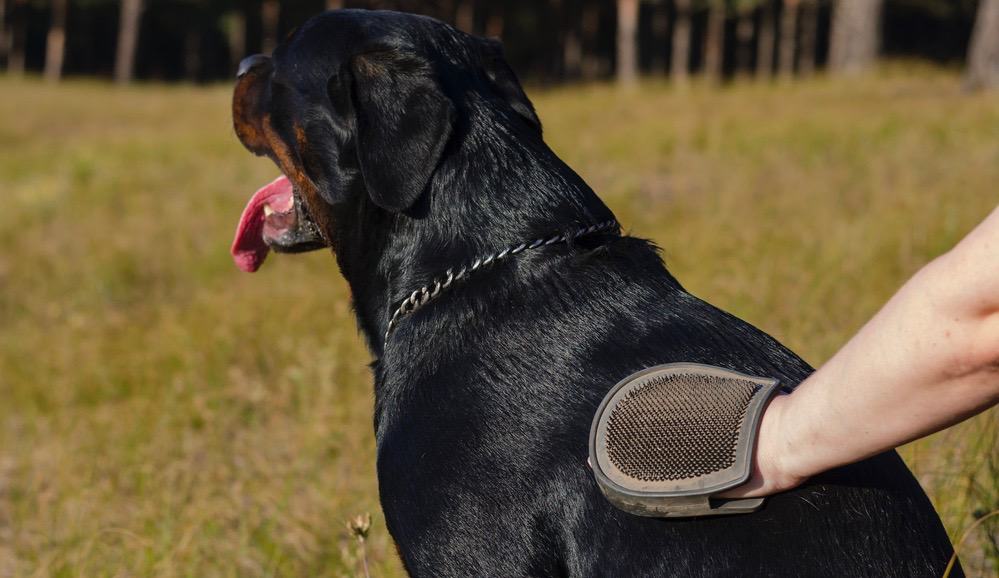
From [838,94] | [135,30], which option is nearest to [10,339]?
[838,94]

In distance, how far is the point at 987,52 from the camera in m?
12.9

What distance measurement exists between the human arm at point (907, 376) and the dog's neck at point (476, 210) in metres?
0.84

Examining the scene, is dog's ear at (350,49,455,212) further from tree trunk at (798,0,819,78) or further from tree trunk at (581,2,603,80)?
tree trunk at (581,2,603,80)

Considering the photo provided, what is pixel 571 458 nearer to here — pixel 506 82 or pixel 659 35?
pixel 506 82

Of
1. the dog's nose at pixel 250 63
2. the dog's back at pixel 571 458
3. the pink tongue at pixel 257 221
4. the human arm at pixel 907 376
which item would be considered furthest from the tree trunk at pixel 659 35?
the human arm at pixel 907 376

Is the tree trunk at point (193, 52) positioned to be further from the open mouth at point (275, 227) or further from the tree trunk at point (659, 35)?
the open mouth at point (275, 227)

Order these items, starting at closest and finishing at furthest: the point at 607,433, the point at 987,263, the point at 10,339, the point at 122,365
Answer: the point at 987,263, the point at 607,433, the point at 122,365, the point at 10,339

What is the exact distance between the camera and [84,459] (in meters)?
4.47

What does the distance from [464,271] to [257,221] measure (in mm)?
1187

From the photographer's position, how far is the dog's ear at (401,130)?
229cm

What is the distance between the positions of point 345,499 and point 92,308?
4.53 meters

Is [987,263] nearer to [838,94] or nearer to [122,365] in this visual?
[122,365]

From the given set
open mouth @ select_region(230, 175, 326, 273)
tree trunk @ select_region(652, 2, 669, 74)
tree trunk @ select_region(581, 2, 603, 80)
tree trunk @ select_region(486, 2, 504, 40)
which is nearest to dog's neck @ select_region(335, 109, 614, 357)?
open mouth @ select_region(230, 175, 326, 273)

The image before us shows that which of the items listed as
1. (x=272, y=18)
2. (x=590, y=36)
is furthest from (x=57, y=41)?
(x=590, y=36)
